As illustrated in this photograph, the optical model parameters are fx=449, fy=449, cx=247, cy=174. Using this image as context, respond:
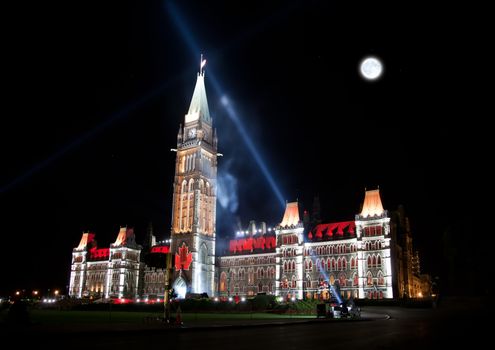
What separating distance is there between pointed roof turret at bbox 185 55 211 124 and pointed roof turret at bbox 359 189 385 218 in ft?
160

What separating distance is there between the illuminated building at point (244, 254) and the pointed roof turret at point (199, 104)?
0.31 meters

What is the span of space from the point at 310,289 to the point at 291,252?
889 centimetres

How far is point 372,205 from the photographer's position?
9106 centimetres

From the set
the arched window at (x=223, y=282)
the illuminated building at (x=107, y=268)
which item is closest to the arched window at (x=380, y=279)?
the arched window at (x=223, y=282)

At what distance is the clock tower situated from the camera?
4094 inches

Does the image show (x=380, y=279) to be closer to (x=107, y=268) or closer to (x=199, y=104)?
(x=199, y=104)

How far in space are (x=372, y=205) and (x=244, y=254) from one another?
34.8m

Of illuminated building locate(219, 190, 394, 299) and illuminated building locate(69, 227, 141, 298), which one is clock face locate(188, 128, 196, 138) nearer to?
illuminated building locate(219, 190, 394, 299)

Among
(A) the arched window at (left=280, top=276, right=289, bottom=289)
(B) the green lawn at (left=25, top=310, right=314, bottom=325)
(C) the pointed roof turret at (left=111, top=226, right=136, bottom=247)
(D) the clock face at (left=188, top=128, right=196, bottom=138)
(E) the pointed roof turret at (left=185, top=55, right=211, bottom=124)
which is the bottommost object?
(B) the green lawn at (left=25, top=310, right=314, bottom=325)

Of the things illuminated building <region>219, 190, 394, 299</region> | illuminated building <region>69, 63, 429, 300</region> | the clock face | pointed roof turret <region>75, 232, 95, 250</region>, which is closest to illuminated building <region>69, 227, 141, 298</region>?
pointed roof turret <region>75, 232, 95, 250</region>

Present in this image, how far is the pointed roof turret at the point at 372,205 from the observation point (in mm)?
89688

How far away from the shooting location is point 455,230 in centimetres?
4850

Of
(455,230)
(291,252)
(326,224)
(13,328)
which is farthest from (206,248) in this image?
(13,328)

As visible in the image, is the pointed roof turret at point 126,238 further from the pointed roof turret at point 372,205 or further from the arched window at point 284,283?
the pointed roof turret at point 372,205
